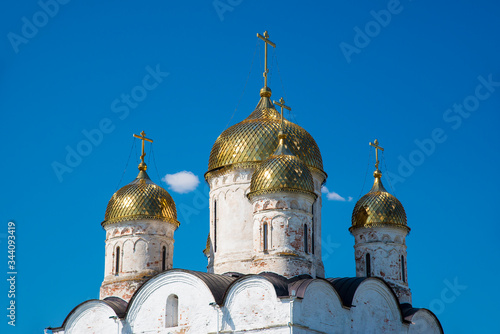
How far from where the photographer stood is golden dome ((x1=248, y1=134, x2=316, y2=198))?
21.5 m

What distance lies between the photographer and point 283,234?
2122cm

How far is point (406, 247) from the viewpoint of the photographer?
25.4 m

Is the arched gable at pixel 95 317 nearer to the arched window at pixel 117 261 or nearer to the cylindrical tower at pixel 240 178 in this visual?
the arched window at pixel 117 261

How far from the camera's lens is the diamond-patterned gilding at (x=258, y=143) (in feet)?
77.6

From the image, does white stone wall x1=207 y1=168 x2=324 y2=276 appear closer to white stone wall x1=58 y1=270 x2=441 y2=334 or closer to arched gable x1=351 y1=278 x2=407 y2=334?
arched gable x1=351 y1=278 x2=407 y2=334

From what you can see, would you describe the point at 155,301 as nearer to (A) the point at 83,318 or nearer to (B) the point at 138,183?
(A) the point at 83,318

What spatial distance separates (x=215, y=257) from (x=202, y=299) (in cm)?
277

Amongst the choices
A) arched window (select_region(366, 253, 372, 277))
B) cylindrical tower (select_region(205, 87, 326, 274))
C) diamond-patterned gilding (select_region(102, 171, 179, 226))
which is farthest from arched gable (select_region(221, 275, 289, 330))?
arched window (select_region(366, 253, 372, 277))

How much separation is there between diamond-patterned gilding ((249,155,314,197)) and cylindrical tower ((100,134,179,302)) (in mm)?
3551

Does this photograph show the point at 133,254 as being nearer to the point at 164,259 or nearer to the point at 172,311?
the point at 164,259

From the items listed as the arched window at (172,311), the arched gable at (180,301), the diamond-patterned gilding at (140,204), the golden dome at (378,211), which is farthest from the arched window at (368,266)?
the arched window at (172,311)

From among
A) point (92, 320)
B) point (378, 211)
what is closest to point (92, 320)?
point (92, 320)

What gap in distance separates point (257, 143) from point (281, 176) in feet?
7.93

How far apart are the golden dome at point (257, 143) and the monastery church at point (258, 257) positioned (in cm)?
3
